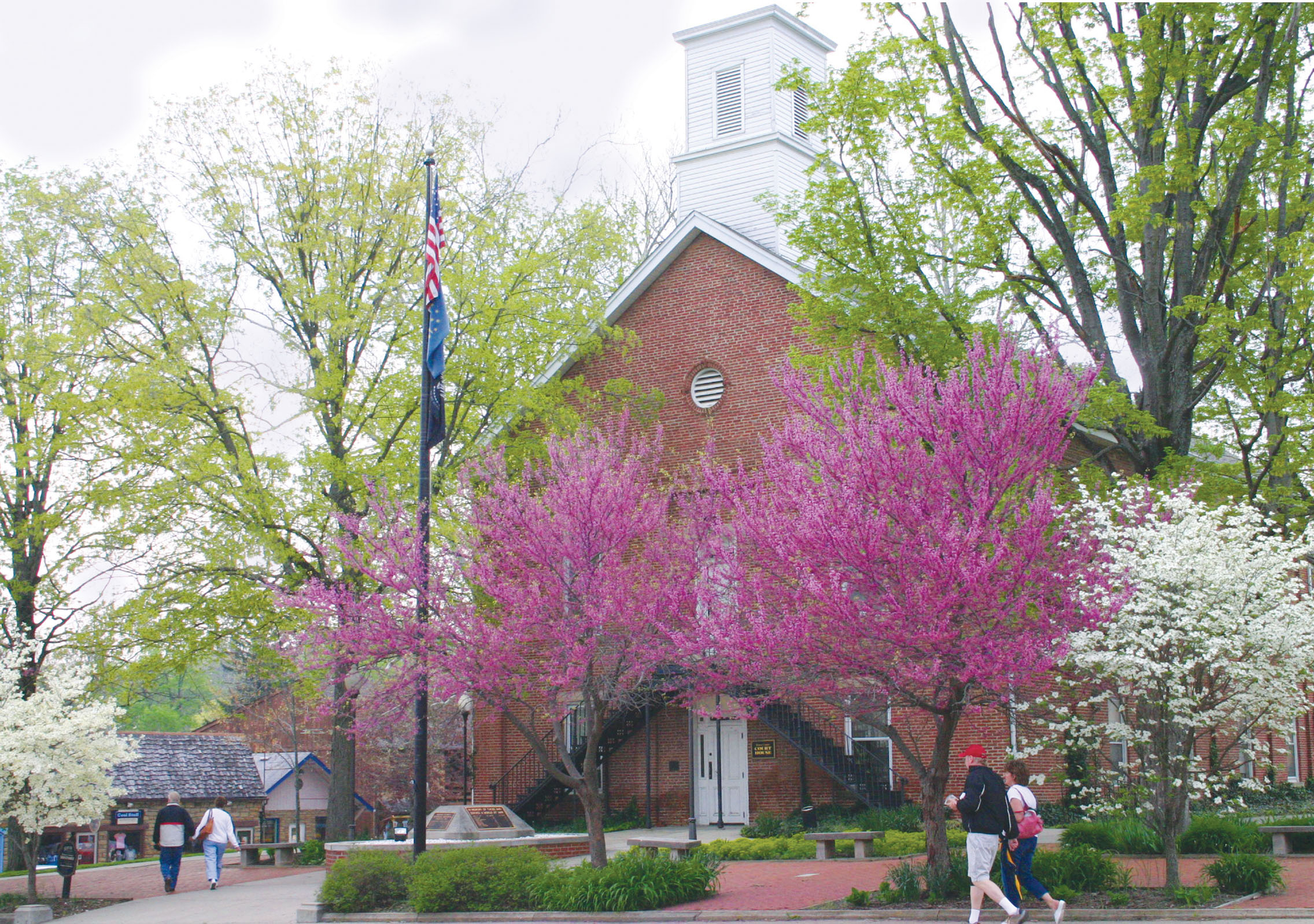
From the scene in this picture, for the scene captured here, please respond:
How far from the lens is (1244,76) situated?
1719cm

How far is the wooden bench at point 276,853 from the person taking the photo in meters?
21.8

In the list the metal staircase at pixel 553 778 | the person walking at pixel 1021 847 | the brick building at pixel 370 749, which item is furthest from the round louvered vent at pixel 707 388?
the brick building at pixel 370 749

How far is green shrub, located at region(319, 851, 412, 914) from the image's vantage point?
45.6ft

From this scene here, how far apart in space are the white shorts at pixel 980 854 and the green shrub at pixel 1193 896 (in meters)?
2.06

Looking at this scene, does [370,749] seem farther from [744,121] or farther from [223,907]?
[223,907]

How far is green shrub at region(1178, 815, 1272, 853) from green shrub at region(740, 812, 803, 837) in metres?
6.57

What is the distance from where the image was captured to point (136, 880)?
21.2 m

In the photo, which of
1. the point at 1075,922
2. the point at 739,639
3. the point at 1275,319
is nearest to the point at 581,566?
the point at 739,639

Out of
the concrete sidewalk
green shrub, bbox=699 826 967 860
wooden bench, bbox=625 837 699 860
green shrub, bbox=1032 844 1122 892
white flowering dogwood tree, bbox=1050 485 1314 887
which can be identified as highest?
white flowering dogwood tree, bbox=1050 485 1314 887

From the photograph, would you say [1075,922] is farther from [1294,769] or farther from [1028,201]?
[1294,769]

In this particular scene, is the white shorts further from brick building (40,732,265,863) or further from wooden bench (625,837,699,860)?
brick building (40,732,265,863)

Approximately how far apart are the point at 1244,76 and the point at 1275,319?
416cm

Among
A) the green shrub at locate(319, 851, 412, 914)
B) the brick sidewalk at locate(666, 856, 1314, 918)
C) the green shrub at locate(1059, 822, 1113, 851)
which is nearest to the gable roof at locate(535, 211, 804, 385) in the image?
the brick sidewalk at locate(666, 856, 1314, 918)

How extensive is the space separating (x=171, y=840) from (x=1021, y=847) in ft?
43.6
